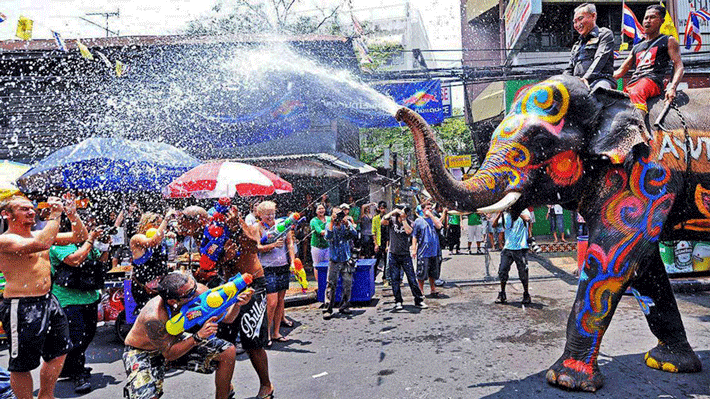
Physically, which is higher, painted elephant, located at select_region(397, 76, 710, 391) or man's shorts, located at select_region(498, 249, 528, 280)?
painted elephant, located at select_region(397, 76, 710, 391)

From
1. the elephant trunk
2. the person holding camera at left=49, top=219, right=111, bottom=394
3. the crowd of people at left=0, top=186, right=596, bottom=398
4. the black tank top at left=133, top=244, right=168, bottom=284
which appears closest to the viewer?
the crowd of people at left=0, top=186, right=596, bottom=398

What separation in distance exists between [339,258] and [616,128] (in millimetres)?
4619

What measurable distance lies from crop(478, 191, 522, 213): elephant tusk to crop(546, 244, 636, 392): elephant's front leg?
80cm

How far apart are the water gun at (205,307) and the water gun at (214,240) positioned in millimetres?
1137

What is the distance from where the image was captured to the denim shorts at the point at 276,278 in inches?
247

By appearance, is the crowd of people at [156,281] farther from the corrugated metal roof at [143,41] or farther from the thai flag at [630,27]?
the corrugated metal roof at [143,41]

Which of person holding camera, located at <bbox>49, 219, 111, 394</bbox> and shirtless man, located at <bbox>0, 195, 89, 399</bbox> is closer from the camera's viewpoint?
shirtless man, located at <bbox>0, 195, 89, 399</bbox>

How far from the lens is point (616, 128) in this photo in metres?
3.79

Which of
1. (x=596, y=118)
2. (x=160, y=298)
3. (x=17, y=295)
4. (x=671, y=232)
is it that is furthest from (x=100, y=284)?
(x=671, y=232)

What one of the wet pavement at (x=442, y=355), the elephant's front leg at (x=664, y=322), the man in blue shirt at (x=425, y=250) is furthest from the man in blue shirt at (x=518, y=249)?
the elephant's front leg at (x=664, y=322)

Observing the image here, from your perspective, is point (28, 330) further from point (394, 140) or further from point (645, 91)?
point (394, 140)

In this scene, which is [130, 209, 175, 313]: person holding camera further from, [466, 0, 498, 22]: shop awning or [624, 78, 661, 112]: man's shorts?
[466, 0, 498, 22]: shop awning

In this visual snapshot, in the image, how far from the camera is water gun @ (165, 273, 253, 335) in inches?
126

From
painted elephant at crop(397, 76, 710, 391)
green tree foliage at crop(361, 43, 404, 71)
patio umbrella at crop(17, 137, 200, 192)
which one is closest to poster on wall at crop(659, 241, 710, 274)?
painted elephant at crop(397, 76, 710, 391)
